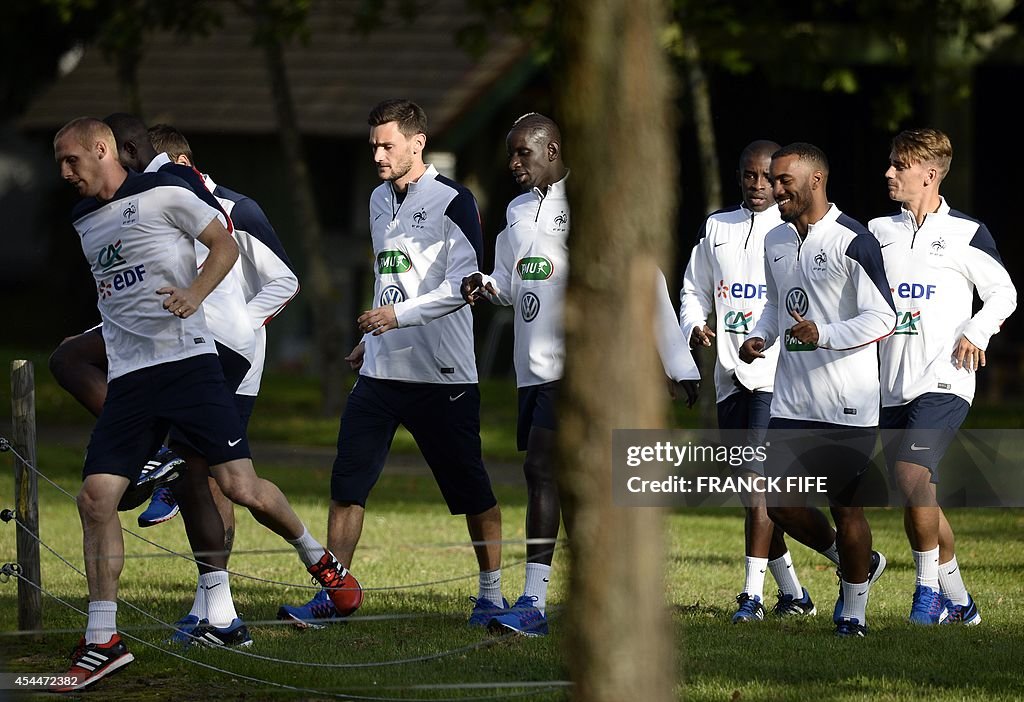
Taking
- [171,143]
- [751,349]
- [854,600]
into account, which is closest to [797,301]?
[751,349]

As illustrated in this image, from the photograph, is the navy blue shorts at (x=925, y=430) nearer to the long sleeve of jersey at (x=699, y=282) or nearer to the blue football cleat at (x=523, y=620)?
the long sleeve of jersey at (x=699, y=282)

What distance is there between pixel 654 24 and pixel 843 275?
4.33 meters

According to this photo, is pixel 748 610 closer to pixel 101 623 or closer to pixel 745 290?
pixel 745 290

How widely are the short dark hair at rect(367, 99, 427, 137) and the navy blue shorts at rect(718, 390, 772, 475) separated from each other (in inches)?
86.6

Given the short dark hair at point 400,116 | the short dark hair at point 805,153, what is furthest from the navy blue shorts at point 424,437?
the short dark hair at point 805,153

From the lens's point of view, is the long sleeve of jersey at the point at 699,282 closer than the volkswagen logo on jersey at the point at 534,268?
No

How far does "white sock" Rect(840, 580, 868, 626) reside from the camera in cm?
784

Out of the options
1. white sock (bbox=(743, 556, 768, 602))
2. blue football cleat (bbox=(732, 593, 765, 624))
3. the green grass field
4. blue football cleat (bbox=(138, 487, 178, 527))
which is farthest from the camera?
blue football cleat (bbox=(138, 487, 178, 527))

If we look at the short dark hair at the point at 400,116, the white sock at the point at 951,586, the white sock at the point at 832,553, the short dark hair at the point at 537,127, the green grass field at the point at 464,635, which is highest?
the short dark hair at the point at 400,116

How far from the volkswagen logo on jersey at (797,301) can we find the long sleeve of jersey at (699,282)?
93 centimetres

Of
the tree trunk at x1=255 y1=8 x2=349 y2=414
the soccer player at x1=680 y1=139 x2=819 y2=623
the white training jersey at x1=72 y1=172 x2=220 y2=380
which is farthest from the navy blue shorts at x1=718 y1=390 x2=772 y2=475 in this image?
the tree trunk at x1=255 y1=8 x2=349 y2=414

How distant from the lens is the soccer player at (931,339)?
8.23 m

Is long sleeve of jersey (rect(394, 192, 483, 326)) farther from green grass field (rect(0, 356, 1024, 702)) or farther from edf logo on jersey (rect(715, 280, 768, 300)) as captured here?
edf logo on jersey (rect(715, 280, 768, 300))

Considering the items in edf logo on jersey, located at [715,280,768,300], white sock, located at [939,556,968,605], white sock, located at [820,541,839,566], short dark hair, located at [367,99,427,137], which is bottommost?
white sock, located at [939,556,968,605]
